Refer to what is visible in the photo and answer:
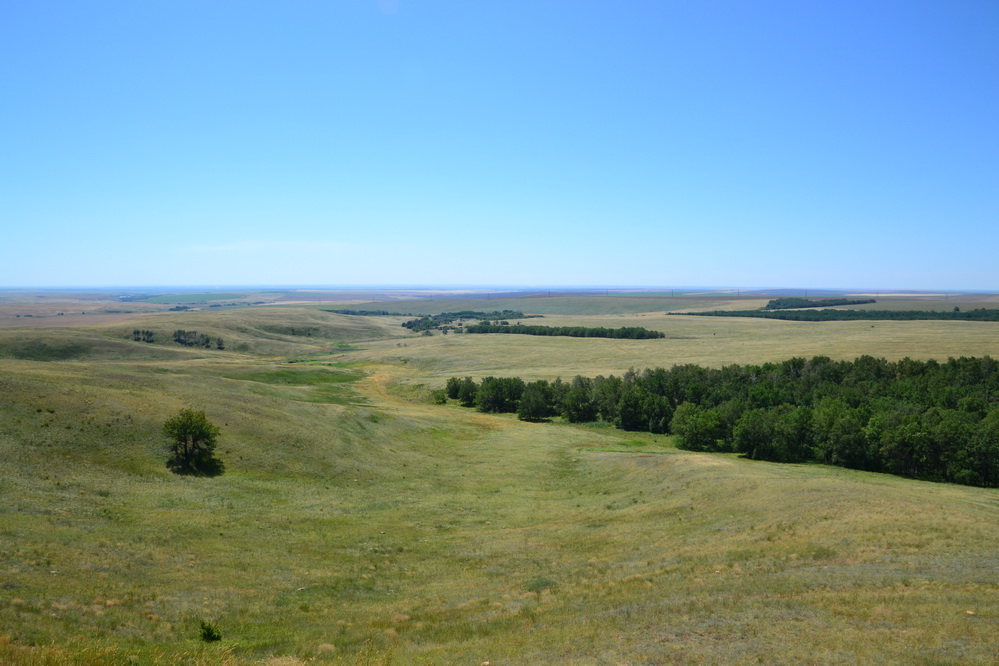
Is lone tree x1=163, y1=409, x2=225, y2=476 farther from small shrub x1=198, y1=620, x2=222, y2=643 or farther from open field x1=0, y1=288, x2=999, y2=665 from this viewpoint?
small shrub x1=198, y1=620, x2=222, y2=643

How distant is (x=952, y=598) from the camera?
1877 centimetres

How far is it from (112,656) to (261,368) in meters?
112

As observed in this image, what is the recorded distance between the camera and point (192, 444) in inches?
1729

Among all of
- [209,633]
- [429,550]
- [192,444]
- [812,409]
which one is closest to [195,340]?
[192,444]

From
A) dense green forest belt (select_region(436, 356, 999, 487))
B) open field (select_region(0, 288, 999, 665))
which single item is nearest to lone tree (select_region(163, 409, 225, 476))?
open field (select_region(0, 288, 999, 665))

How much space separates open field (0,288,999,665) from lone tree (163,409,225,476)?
3.81ft

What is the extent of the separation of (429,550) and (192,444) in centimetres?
2444

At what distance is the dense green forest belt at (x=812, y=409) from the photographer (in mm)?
58375

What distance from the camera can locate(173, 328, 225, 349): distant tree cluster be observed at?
16662 cm

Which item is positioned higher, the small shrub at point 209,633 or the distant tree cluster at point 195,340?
the small shrub at point 209,633

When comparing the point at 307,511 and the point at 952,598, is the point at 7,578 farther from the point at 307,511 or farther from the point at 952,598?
the point at 952,598

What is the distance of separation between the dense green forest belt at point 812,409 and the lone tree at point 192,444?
187ft

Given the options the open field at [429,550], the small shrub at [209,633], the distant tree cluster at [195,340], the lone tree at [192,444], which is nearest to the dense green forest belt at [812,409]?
the open field at [429,550]

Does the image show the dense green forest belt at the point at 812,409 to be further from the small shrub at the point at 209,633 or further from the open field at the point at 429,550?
the small shrub at the point at 209,633
